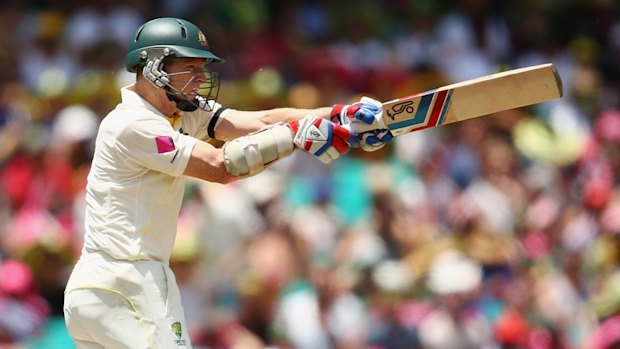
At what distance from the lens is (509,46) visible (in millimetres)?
10766

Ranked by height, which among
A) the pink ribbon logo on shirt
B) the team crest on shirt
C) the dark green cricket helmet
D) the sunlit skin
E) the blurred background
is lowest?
the blurred background

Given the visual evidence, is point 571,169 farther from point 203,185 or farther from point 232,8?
point 232,8

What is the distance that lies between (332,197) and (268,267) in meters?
1.14

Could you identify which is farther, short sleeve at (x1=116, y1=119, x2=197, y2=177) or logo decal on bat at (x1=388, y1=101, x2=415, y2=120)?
logo decal on bat at (x1=388, y1=101, x2=415, y2=120)

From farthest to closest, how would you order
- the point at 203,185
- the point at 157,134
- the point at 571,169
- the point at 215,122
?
the point at 571,169
the point at 203,185
the point at 215,122
the point at 157,134

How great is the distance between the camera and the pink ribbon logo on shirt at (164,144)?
4.88 metres

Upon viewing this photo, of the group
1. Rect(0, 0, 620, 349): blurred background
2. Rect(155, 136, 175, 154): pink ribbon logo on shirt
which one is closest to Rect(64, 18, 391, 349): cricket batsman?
Rect(155, 136, 175, 154): pink ribbon logo on shirt

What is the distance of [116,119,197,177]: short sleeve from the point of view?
4.88m

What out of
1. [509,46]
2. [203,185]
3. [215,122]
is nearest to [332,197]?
[203,185]

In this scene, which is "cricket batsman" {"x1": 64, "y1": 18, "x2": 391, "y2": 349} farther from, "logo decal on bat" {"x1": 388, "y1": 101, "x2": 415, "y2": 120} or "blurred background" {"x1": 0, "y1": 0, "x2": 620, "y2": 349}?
"blurred background" {"x1": 0, "y1": 0, "x2": 620, "y2": 349}

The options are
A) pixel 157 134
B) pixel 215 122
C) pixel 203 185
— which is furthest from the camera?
pixel 203 185

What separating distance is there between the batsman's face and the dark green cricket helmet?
63 millimetres

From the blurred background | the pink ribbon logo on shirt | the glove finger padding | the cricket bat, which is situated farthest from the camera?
the blurred background

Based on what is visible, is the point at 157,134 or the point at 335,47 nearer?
the point at 157,134
